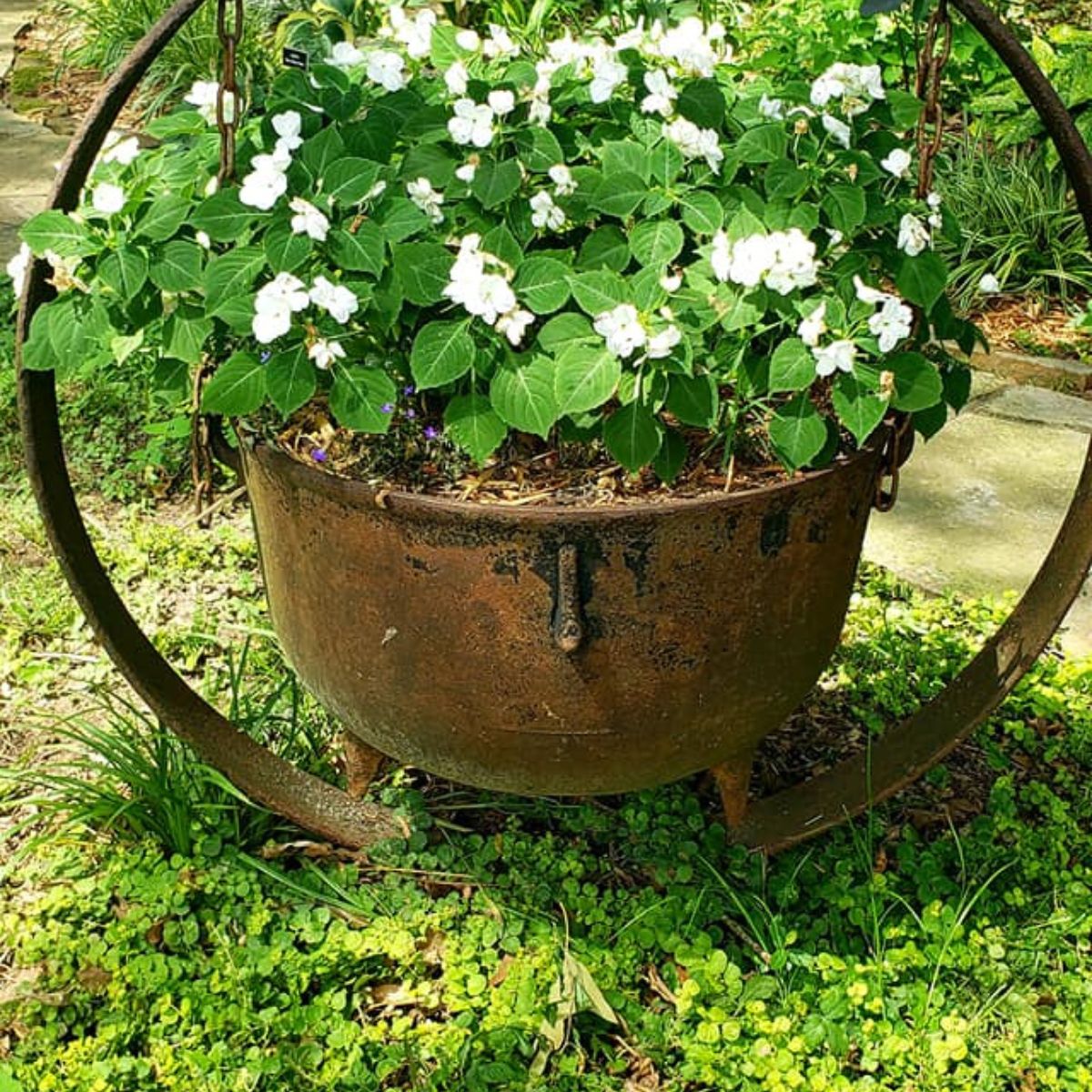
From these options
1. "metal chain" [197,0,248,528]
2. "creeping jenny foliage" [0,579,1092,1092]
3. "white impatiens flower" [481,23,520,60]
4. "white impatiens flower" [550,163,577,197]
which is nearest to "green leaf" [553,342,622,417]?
"white impatiens flower" [550,163,577,197]

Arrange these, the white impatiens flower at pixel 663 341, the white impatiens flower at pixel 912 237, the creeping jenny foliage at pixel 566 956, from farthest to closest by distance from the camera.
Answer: the creeping jenny foliage at pixel 566 956 < the white impatiens flower at pixel 912 237 < the white impatiens flower at pixel 663 341

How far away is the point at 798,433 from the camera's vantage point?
1.52 m

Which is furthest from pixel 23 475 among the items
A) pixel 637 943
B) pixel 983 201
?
pixel 983 201

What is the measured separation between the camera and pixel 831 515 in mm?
1651

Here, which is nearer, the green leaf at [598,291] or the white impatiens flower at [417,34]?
the green leaf at [598,291]

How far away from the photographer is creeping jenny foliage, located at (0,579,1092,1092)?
5.84 ft

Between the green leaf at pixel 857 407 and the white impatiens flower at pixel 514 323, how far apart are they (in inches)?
13.3

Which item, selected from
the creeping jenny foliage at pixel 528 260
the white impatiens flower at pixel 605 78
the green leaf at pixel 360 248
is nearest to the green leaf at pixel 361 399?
the creeping jenny foliage at pixel 528 260

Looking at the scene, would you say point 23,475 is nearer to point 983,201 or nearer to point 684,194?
point 684,194

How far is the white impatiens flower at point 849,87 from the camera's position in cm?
162

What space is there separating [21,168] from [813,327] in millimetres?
4181

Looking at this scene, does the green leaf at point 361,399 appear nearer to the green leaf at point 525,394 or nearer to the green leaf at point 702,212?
the green leaf at point 525,394

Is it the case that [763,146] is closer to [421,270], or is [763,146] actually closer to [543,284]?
[543,284]

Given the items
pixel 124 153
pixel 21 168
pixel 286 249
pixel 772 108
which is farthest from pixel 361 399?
pixel 21 168
